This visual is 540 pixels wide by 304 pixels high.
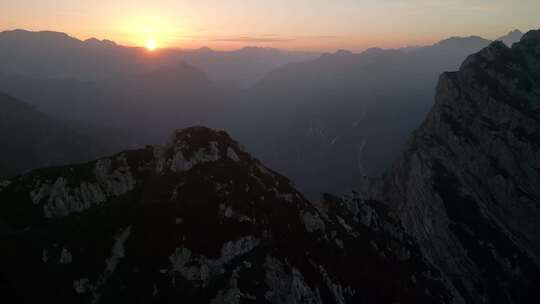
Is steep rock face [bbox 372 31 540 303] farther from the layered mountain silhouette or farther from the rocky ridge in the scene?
the layered mountain silhouette

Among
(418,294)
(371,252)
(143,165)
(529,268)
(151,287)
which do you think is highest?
(143,165)

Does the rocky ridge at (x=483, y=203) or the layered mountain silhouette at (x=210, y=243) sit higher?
the layered mountain silhouette at (x=210, y=243)

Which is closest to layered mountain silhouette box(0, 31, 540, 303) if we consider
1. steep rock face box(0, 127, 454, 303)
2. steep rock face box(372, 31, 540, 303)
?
steep rock face box(0, 127, 454, 303)

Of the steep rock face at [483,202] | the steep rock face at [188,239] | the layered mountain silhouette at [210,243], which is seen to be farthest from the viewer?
the steep rock face at [483,202]

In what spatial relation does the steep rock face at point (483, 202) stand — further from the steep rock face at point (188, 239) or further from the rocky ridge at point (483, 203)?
the steep rock face at point (188, 239)

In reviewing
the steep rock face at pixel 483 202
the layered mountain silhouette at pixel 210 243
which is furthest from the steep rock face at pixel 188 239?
the steep rock face at pixel 483 202

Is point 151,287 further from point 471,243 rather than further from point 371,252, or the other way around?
point 471,243

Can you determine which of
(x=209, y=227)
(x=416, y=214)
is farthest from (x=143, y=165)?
(x=416, y=214)

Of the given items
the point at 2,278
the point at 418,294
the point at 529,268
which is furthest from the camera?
the point at 529,268
